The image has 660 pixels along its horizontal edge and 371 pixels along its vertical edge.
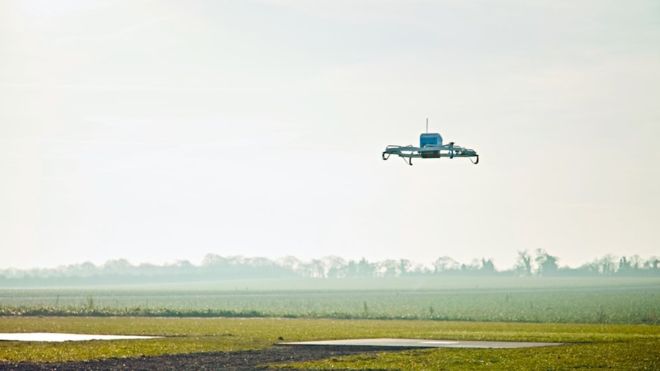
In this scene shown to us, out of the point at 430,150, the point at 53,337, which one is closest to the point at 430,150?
the point at 430,150

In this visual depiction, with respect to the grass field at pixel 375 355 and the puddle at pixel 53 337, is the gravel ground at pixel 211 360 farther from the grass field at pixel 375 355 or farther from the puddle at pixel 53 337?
the puddle at pixel 53 337

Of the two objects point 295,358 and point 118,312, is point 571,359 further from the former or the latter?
point 118,312

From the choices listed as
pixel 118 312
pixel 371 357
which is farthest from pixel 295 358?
pixel 118 312

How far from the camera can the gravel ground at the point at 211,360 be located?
4150 cm

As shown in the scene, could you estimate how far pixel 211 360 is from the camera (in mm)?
44562

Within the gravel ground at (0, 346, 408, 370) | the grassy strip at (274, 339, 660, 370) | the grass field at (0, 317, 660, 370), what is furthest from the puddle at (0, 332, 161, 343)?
the grassy strip at (274, 339, 660, 370)

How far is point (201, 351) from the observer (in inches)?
1945

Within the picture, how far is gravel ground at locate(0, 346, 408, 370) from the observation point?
136 ft

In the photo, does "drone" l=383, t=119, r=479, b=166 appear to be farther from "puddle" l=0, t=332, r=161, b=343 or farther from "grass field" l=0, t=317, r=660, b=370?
"puddle" l=0, t=332, r=161, b=343

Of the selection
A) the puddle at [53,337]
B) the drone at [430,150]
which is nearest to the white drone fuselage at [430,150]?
the drone at [430,150]

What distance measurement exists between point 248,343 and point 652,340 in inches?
692

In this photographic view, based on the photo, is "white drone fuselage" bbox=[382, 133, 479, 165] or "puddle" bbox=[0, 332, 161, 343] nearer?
"white drone fuselage" bbox=[382, 133, 479, 165]

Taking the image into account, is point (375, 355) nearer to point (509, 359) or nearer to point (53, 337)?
point (509, 359)

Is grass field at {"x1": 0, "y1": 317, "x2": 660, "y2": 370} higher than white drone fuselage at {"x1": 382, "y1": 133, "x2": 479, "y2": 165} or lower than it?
lower
